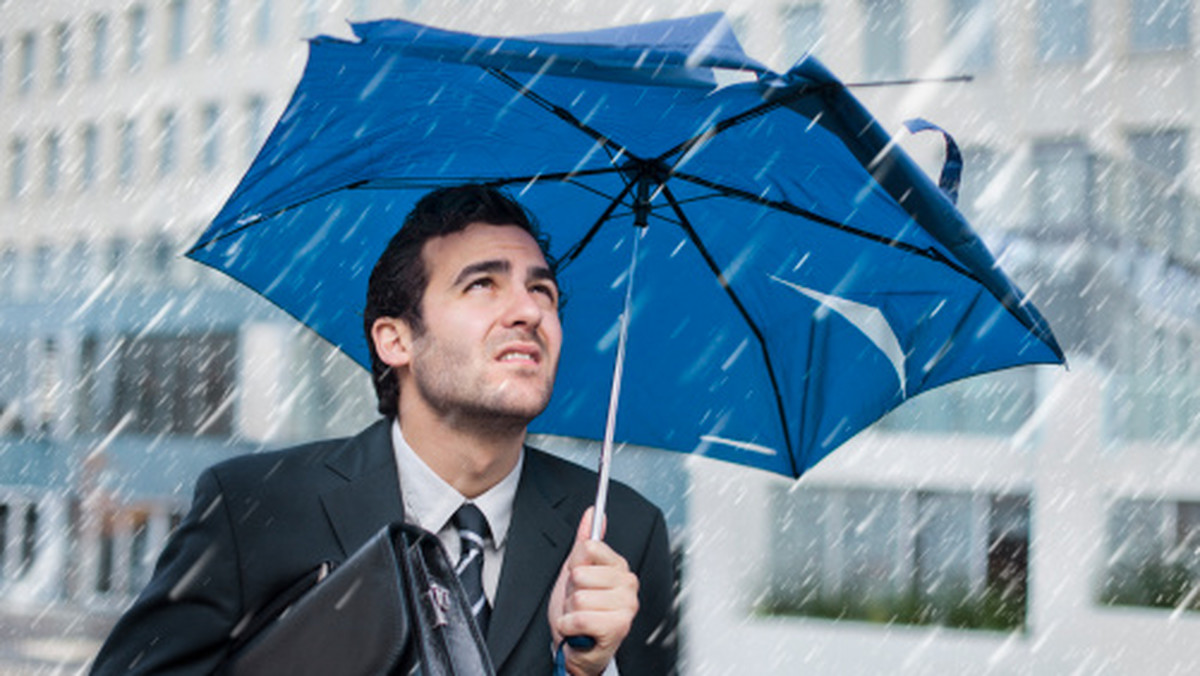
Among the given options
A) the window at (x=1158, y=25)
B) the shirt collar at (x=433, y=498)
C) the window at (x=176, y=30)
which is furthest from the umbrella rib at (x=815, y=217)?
the window at (x=176, y=30)

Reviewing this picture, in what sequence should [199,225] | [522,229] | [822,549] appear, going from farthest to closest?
[199,225], [822,549], [522,229]

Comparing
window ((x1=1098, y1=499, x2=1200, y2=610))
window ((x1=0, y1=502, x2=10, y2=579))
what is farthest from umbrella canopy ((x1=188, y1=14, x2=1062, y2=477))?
window ((x1=0, y1=502, x2=10, y2=579))

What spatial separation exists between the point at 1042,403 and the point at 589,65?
22.3m

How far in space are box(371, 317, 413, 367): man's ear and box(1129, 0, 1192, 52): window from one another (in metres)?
25.4

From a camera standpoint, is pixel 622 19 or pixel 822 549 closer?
pixel 822 549

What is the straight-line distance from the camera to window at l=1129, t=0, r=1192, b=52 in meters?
25.6

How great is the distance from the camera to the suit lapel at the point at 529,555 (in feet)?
8.87

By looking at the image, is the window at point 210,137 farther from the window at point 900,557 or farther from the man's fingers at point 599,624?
the man's fingers at point 599,624

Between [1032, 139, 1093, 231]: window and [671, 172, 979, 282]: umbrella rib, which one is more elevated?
[671, 172, 979, 282]: umbrella rib

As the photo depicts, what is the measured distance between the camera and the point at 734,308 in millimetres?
3510

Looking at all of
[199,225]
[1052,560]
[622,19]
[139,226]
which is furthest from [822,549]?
[139,226]

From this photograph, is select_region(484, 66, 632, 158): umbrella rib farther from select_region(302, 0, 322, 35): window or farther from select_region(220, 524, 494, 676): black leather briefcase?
select_region(302, 0, 322, 35): window

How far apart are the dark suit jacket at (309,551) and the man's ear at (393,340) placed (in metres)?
0.15

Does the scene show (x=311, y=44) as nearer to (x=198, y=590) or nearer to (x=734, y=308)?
(x=198, y=590)
